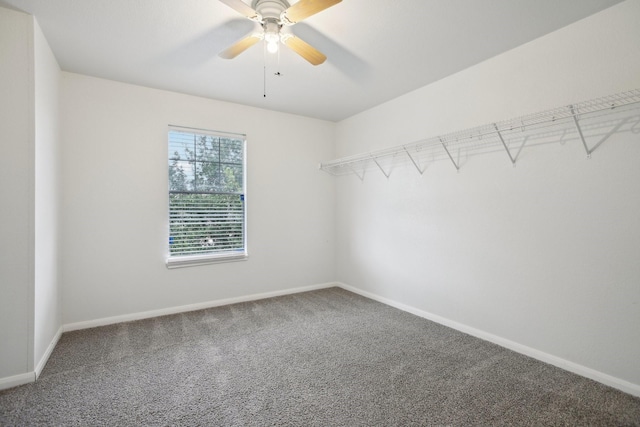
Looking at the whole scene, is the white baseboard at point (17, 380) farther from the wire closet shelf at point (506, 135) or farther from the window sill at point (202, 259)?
the wire closet shelf at point (506, 135)

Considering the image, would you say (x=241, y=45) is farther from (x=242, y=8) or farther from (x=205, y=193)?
(x=205, y=193)

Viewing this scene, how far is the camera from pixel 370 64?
285 cm

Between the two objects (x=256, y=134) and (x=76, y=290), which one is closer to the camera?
(x=76, y=290)

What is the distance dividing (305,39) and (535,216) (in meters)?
2.34

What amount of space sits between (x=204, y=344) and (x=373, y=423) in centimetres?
168

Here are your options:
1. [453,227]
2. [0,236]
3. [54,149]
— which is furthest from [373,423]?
[54,149]

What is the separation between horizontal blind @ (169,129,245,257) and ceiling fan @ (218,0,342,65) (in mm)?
1670

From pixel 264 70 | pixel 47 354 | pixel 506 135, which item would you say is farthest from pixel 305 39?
pixel 47 354

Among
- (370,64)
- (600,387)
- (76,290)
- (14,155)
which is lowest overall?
(600,387)

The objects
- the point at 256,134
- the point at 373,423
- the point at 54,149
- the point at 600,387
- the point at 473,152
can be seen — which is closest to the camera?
the point at 373,423

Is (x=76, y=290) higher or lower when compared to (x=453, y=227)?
lower

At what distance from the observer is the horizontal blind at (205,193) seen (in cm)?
359

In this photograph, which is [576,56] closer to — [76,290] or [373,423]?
[373,423]

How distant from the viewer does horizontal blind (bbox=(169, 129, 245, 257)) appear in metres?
3.59
